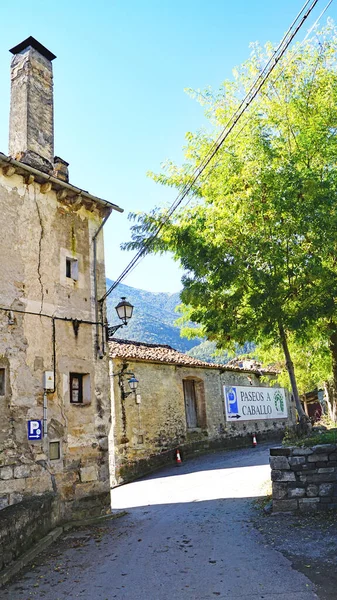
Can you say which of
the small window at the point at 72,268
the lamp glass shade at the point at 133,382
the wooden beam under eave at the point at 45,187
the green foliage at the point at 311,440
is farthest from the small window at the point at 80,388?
the lamp glass shade at the point at 133,382

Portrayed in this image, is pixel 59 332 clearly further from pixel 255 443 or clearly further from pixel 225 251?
pixel 255 443

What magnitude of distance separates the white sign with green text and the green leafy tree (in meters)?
12.5

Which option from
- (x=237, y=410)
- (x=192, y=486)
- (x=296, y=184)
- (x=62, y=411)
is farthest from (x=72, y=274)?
(x=237, y=410)

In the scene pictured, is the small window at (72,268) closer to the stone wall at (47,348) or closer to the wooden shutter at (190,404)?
the stone wall at (47,348)

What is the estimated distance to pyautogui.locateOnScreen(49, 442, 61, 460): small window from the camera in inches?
324

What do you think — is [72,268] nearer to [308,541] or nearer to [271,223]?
[271,223]

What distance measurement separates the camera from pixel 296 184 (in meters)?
7.78

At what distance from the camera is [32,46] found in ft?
33.5

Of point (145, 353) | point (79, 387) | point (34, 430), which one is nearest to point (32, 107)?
point (79, 387)

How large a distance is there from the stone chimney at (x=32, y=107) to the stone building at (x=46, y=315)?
3 cm

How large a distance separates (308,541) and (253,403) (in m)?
17.4

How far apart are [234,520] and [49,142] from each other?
8816 mm

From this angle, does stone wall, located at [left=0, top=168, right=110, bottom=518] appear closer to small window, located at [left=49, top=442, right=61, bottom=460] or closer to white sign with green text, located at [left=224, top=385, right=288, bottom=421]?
small window, located at [left=49, top=442, right=61, bottom=460]

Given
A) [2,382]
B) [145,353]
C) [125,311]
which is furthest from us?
[145,353]
